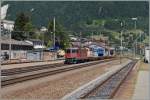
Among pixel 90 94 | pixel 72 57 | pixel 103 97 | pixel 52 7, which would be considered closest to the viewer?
pixel 103 97

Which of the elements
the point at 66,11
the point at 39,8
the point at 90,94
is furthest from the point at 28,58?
the point at 66,11

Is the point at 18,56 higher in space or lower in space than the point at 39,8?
lower

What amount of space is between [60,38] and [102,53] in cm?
2633

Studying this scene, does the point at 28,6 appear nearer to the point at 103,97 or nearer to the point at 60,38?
the point at 60,38

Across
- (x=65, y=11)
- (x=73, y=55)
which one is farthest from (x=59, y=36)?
(x=73, y=55)

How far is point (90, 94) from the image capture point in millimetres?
20000

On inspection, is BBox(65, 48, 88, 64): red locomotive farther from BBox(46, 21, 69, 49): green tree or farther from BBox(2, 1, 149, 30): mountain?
BBox(2, 1, 149, 30): mountain

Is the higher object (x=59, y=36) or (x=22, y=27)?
(x=22, y=27)

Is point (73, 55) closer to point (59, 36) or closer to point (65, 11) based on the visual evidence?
point (59, 36)

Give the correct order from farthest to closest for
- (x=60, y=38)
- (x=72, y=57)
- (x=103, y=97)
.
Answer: (x=60, y=38) → (x=72, y=57) → (x=103, y=97)

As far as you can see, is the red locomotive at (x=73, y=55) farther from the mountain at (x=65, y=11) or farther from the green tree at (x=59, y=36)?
the mountain at (x=65, y=11)

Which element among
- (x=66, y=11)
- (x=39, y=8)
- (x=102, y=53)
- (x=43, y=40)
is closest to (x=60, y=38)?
(x=43, y=40)

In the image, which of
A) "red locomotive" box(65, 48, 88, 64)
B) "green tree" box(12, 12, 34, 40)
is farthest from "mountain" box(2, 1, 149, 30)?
"red locomotive" box(65, 48, 88, 64)

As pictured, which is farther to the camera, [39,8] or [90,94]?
[39,8]
